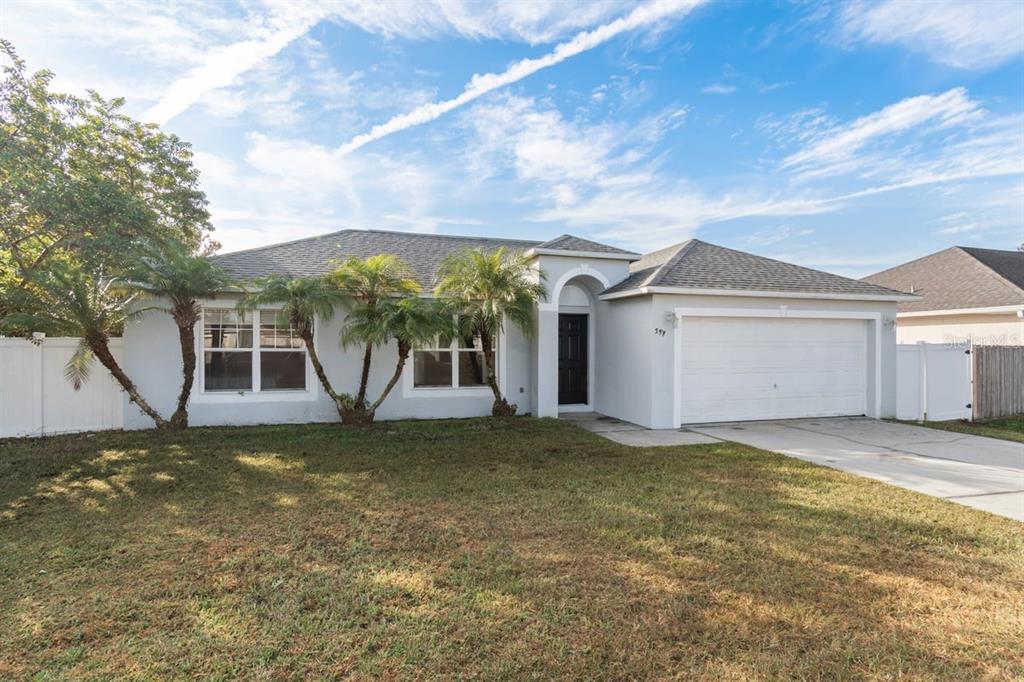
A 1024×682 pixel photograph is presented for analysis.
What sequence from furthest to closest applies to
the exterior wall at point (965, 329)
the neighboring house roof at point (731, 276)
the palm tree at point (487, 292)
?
the exterior wall at point (965, 329) → the neighboring house roof at point (731, 276) → the palm tree at point (487, 292)

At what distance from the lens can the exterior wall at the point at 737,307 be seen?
10375mm

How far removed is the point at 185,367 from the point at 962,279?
920 inches

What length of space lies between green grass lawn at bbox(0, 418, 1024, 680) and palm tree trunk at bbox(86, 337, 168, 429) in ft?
8.35

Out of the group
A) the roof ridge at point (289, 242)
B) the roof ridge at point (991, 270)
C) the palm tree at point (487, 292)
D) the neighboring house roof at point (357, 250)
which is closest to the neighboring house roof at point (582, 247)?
the neighboring house roof at point (357, 250)

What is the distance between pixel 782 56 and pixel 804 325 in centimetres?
666

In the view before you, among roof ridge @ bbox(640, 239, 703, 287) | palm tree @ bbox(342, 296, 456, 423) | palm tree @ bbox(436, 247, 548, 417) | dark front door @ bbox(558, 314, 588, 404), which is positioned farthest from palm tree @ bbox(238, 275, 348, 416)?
roof ridge @ bbox(640, 239, 703, 287)

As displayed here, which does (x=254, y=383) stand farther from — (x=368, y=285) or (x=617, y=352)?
(x=617, y=352)

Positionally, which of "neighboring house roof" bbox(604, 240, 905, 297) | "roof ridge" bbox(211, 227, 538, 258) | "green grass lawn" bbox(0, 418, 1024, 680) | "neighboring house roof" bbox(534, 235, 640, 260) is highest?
"roof ridge" bbox(211, 227, 538, 258)

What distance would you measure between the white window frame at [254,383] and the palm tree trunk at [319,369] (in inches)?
13.0

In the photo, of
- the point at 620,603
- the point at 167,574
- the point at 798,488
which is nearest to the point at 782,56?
the point at 798,488

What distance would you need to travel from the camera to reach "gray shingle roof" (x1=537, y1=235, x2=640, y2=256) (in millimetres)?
11953

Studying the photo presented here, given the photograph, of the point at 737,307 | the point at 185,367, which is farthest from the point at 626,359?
the point at 185,367

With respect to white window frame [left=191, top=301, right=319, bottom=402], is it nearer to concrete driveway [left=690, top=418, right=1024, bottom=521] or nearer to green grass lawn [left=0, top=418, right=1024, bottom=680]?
green grass lawn [left=0, top=418, right=1024, bottom=680]

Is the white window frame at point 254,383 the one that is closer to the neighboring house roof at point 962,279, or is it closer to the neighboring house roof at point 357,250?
the neighboring house roof at point 357,250
